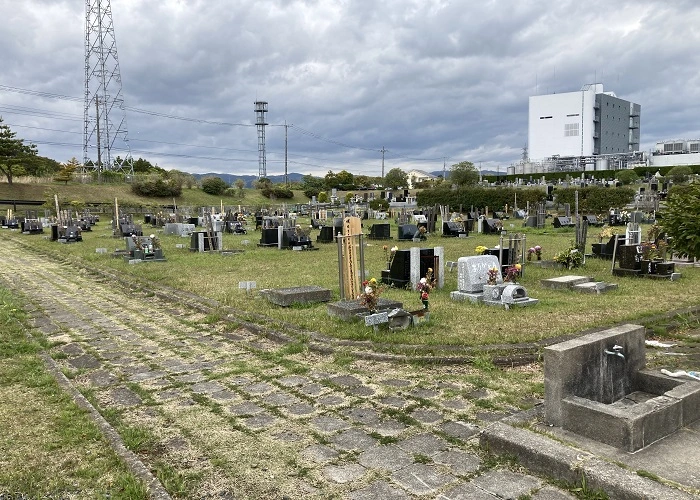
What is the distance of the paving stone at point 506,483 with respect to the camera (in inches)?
151

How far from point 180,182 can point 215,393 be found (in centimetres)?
7151

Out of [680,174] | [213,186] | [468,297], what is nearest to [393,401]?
[468,297]

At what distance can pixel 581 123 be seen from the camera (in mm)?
115688

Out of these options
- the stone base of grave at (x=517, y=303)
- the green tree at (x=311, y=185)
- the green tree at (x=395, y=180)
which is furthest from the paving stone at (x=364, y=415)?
the green tree at (x=395, y=180)

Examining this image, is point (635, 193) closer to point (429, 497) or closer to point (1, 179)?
point (429, 497)

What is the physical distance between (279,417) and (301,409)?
0.92ft

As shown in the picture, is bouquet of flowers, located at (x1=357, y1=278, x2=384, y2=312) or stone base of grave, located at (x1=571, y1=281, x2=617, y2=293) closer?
bouquet of flowers, located at (x1=357, y1=278, x2=384, y2=312)

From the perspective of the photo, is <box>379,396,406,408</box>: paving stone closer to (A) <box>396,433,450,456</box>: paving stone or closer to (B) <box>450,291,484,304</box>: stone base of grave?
(A) <box>396,433,450,456</box>: paving stone

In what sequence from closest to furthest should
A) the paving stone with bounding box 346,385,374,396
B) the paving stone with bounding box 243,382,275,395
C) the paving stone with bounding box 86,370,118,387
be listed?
the paving stone with bounding box 346,385,374,396, the paving stone with bounding box 243,382,275,395, the paving stone with bounding box 86,370,118,387

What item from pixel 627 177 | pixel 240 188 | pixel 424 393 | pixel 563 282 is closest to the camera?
pixel 424 393

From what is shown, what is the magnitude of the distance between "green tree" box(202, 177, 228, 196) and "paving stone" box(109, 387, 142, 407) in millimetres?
71795

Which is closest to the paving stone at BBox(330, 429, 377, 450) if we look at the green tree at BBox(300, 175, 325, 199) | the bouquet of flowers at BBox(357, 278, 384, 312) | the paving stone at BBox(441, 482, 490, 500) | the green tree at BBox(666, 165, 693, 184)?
the paving stone at BBox(441, 482, 490, 500)

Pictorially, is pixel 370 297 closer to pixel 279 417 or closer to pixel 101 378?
pixel 279 417

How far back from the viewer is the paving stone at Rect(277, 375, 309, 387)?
6254mm
